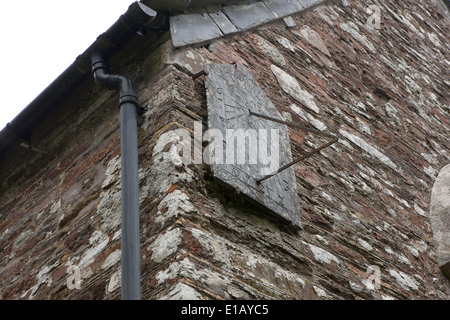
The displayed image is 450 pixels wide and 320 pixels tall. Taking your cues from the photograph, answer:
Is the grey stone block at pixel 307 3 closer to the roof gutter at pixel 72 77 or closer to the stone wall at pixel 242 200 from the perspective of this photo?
the stone wall at pixel 242 200

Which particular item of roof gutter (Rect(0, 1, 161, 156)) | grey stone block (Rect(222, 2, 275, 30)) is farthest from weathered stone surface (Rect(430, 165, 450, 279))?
roof gutter (Rect(0, 1, 161, 156))

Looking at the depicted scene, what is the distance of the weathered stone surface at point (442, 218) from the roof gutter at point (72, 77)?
2244mm

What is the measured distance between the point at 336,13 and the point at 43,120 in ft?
8.68

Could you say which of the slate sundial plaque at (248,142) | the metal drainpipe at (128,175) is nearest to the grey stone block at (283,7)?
the slate sundial plaque at (248,142)

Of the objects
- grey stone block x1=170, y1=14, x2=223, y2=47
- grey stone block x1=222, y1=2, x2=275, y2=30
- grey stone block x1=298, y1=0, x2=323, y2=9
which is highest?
grey stone block x1=298, y1=0, x2=323, y2=9

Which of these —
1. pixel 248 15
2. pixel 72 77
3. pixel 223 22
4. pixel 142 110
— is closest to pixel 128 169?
pixel 142 110

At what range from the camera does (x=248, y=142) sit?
3492 millimetres

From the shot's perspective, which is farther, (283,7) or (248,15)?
(283,7)

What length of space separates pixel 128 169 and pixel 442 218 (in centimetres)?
234

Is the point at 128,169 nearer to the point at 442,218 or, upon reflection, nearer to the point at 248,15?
the point at 248,15

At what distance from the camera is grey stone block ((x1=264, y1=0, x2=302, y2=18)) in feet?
15.6

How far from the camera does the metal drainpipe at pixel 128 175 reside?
274 centimetres

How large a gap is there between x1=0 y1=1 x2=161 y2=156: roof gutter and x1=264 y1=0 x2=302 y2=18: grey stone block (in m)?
1.28

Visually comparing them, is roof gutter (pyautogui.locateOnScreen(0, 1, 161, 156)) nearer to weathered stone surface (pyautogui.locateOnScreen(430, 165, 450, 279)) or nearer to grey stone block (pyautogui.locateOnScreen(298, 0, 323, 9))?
grey stone block (pyautogui.locateOnScreen(298, 0, 323, 9))
